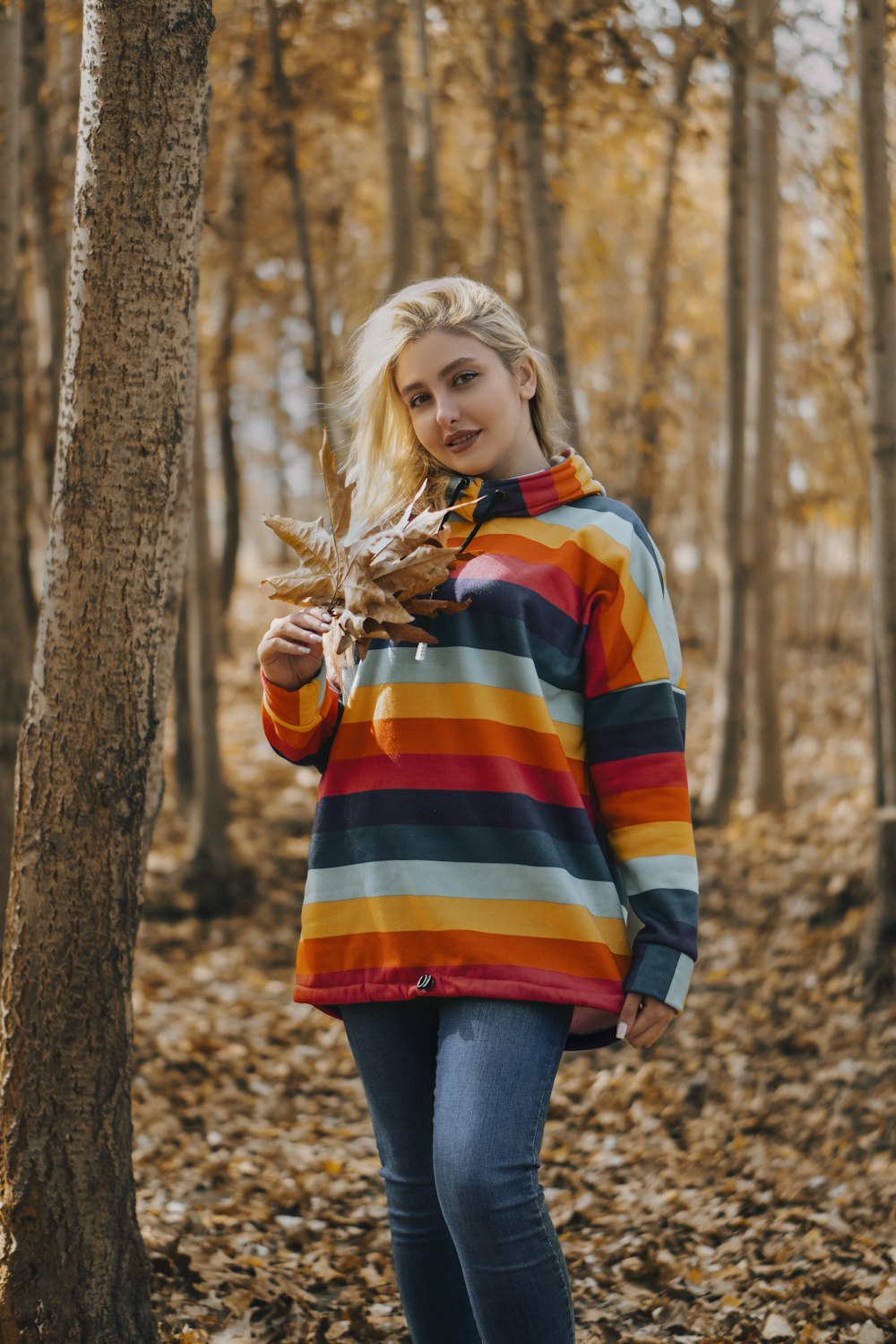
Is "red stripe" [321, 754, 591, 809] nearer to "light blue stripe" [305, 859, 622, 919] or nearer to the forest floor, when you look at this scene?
"light blue stripe" [305, 859, 622, 919]

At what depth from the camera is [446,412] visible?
7.25 ft

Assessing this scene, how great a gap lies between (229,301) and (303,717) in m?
8.45

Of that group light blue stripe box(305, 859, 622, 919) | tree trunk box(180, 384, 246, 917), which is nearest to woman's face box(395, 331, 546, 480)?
light blue stripe box(305, 859, 622, 919)

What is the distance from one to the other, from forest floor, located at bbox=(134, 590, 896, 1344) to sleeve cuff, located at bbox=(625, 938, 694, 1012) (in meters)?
1.39

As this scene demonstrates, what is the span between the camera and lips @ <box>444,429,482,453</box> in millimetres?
2238

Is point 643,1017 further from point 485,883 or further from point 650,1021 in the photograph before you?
point 485,883

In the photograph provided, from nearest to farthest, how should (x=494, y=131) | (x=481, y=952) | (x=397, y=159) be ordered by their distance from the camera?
(x=481, y=952)
(x=397, y=159)
(x=494, y=131)

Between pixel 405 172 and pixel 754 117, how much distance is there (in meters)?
2.22

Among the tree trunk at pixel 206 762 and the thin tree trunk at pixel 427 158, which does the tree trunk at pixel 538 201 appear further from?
the tree trunk at pixel 206 762

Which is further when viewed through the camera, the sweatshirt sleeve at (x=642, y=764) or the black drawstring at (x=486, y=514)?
the black drawstring at (x=486, y=514)

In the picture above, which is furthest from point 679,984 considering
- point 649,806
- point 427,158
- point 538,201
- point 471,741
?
point 427,158

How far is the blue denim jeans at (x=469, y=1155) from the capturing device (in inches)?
72.6

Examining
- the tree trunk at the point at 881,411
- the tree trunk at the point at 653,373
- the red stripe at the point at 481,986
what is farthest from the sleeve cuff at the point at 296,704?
the tree trunk at the point at 653,373

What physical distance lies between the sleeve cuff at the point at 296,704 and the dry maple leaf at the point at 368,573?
0.32ft
